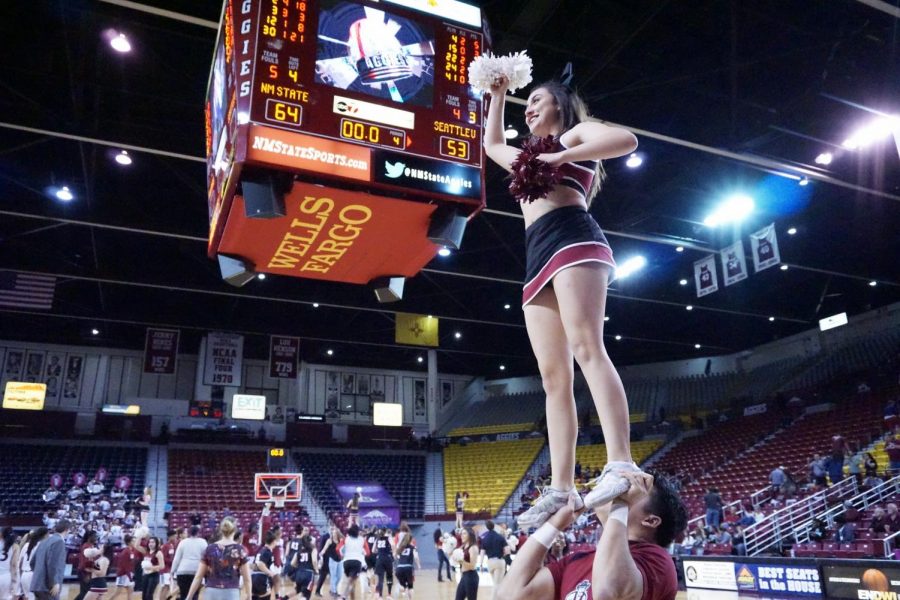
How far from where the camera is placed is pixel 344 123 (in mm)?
5883

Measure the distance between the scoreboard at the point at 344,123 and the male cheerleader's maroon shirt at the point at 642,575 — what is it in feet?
13.4

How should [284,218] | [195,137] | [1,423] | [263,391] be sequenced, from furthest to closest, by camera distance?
1. [263,391]
2. [1,423]
3. [195,137]
4. [284,218]

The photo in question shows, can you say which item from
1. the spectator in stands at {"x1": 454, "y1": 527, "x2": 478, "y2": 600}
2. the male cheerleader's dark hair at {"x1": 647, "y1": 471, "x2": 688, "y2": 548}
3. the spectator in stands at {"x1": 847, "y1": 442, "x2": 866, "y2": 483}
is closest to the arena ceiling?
the spectator in stands at {"x1": 847, "y1": 442, "x2": 866, "y2": 483}

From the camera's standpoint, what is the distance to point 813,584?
10070 mm

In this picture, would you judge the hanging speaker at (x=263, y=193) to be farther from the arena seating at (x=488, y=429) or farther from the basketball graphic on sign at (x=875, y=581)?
the arena seating at (x=488, y=429)

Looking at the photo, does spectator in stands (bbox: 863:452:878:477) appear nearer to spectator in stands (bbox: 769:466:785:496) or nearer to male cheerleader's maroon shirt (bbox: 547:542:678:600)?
spectator in stands (bbox: 769:466:785:496)

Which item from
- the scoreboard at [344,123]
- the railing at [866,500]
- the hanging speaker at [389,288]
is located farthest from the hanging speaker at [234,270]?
the railing at [866,500]

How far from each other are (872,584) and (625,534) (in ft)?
29.1

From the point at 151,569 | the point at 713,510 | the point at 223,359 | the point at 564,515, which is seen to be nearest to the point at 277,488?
the point at 223,359

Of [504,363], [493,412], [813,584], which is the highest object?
[504,363]

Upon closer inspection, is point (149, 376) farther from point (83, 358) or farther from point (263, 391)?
point (263, 391)

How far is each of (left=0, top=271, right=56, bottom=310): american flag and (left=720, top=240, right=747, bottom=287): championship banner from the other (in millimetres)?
16896

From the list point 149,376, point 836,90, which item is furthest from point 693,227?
point 149,376

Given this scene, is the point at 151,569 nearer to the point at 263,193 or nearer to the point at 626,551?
the point at 263,193
